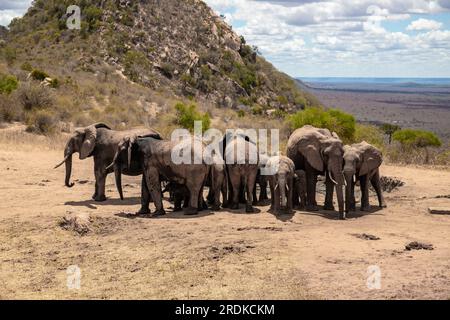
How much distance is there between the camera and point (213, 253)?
917 centimetres

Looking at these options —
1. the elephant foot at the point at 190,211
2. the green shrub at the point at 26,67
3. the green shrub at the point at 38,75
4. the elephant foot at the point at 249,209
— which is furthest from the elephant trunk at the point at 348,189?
the green shrub at the point at 26,67

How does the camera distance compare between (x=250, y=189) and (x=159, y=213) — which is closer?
(x=159, y=213)

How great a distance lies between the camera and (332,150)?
41.0 feet

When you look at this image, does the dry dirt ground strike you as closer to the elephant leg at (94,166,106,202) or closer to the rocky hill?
the elephant leg at (94,166,106,202)

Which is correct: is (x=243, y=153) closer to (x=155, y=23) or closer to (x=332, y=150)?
(x=332, y=150)

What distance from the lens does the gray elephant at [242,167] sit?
12.3 metres

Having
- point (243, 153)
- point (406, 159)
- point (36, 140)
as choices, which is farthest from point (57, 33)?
point (243, 153)

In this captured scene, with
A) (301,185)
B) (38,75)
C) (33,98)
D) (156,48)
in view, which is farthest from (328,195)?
(156,48)

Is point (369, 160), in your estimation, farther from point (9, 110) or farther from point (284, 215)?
point (9, 110)

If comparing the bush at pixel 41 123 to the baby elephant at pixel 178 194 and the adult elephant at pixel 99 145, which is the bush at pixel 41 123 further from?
the baby elephant at pixel 178 194

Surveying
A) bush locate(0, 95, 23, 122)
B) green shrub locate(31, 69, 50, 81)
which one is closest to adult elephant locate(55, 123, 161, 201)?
bush locate(0, 95, 23, 122)

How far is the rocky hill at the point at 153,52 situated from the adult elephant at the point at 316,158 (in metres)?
24.1

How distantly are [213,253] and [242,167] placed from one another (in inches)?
136

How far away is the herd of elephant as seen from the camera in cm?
1183
